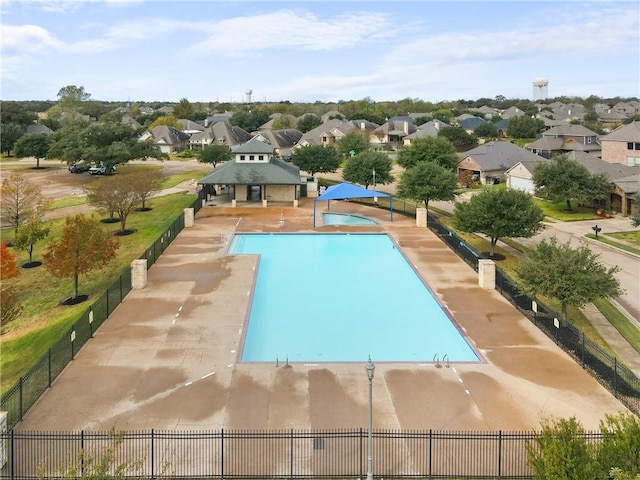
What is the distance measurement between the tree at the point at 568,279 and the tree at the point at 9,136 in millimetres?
102558

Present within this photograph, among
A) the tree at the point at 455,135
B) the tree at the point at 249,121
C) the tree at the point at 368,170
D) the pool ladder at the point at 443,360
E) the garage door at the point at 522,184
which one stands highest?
the tree at the point at 249,121

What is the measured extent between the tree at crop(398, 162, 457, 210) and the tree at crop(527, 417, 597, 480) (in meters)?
36.2

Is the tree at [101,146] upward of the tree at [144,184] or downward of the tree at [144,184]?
upward

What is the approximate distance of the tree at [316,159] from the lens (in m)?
65.0

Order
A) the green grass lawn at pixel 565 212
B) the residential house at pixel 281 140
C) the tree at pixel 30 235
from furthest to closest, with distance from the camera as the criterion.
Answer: the residential house at pixel 281 140
the green grass lawn at pixel 565 212
the tree at pixel 30 235

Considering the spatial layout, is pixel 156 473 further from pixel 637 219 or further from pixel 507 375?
pixel 637 219

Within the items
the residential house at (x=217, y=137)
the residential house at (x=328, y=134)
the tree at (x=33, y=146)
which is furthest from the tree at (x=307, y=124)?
the tree at (x=33, y=146)

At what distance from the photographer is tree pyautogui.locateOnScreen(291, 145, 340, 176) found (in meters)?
65.0

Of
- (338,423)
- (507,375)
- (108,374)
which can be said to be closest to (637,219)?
(507,375)

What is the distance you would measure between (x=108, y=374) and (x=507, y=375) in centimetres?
1345

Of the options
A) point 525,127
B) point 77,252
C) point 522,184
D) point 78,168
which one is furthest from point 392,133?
point 77,252

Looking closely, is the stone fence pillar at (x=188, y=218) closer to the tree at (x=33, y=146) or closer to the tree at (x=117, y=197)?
the tree at (x=117, y=197)

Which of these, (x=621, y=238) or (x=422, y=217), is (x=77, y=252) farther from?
(x=621, y=238)

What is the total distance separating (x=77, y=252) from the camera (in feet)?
94.5
